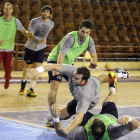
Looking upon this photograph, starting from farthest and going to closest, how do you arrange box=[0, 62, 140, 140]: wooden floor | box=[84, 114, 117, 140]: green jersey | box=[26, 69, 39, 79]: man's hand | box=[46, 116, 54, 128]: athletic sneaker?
box=[46, 116, 54, 128]: athletic sneaker
box=[0, 62, 140, 140]: wooden floor
box=[84, 114, 117, 140]: green jersey
box=[26, 69, 39, 79]: man's hand

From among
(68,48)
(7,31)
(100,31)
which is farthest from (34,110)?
(100,31)

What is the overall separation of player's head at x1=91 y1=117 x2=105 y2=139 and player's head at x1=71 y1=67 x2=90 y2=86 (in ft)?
1.37

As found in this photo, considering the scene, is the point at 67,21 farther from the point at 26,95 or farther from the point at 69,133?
the point at 69,133

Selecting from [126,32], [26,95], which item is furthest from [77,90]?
[126,32]

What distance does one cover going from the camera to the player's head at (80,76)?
3.52 metres

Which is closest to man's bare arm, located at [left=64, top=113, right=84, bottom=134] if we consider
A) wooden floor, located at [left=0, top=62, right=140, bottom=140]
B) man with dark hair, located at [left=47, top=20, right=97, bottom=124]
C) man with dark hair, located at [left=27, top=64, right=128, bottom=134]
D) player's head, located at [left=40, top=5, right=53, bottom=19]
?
man with dark hair, located at [left=27, top=64, right=128, bottom=134]

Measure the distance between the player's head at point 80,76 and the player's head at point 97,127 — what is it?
42cm

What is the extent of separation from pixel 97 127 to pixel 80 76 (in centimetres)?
56

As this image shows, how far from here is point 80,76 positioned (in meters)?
3.52

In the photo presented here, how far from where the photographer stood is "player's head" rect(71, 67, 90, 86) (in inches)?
139

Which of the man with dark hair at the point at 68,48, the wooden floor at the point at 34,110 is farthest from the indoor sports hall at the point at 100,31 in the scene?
the man with dark hair at the point at 68,48

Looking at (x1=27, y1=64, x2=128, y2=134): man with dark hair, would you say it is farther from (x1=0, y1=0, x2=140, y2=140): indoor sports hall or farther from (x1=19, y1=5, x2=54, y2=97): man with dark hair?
(x1=0, y1=0, x2=140, y2=140): indoor sports hall

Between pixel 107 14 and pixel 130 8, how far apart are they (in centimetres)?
163

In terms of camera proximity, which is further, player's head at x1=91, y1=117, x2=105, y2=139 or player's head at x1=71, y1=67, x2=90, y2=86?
player's head at x1=71, y1=67, x2=90, y2=86
